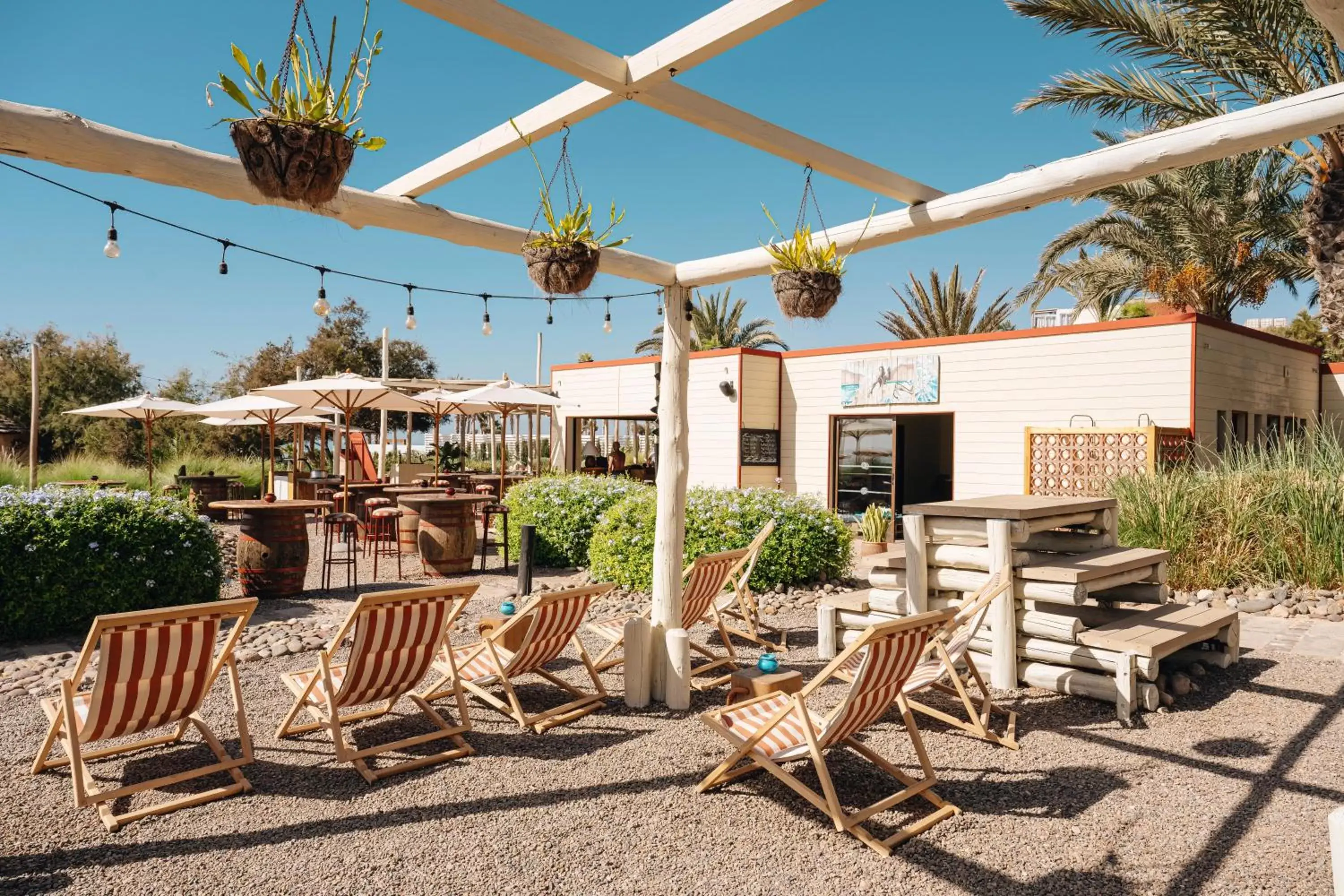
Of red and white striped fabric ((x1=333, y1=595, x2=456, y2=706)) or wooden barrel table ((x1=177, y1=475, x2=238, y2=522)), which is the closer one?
red and white striped fabric ((x1=333, y1=595, x2=456, y2=706))

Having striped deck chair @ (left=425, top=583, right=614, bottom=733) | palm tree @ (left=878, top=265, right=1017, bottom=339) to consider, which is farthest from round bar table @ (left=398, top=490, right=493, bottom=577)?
palm tree @ (left=878, top=265, right=1017, bottom=339)

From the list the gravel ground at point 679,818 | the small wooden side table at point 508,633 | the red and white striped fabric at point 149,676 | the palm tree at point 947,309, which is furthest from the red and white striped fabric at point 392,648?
the palm tree at point 947,309

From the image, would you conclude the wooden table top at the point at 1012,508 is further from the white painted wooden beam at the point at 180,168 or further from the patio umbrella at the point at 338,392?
the patio umbrella at the point at 338,392

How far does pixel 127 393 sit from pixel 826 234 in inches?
1216

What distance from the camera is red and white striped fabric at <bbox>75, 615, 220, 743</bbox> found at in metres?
3.47

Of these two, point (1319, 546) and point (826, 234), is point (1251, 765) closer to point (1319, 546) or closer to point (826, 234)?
point (826, 234)

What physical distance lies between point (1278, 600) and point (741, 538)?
16.0 ft

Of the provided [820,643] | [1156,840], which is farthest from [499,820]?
[820,643]

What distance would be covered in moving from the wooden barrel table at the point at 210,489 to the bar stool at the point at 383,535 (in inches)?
169

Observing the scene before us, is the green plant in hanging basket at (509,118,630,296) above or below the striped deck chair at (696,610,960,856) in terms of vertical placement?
above

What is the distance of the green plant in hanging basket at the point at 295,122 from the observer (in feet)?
9.48

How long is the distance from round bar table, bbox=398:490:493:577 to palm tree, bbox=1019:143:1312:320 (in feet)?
33.9

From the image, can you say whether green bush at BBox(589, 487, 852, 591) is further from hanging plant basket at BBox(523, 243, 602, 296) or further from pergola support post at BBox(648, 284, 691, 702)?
hanging plant basket at BBox(523, 243, 602, 296)

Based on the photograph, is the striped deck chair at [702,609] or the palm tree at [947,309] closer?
the striped deck chair at [702,609]
